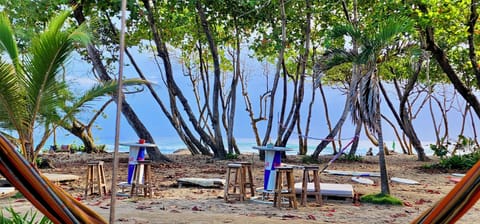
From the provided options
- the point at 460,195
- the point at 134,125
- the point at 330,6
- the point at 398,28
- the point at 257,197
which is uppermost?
the point at 330,6

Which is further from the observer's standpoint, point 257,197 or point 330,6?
point 330,6

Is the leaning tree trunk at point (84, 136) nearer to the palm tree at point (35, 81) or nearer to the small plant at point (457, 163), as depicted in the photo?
the palm tree at point (35, 81)

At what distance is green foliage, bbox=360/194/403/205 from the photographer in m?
4.98

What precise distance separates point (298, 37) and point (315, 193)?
5929 millimetres

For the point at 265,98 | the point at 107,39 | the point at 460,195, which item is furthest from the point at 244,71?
the point at 460,195

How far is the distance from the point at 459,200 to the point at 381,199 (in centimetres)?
393

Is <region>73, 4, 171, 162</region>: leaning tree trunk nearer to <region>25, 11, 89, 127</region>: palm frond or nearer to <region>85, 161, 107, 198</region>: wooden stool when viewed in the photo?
<region>85, 161, 107, 198</region>: wooden stool

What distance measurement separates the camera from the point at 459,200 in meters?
1.29

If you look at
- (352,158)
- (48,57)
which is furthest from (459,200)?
(352,158)

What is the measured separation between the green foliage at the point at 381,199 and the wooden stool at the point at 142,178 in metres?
2.43

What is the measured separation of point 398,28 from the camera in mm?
4852

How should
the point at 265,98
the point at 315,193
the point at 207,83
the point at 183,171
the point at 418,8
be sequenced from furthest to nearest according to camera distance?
the point at 265,98
the point at 207,83
the point at 183,171
the point at 418,8
the point at 315,193

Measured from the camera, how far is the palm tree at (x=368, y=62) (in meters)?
4.88

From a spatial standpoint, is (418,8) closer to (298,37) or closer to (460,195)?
(298,37)
